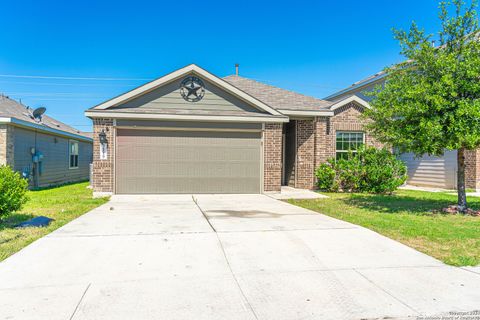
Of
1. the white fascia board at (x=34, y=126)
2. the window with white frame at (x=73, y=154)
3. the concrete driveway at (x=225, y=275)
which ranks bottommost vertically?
the concrete driveway at (x=225, y=275)

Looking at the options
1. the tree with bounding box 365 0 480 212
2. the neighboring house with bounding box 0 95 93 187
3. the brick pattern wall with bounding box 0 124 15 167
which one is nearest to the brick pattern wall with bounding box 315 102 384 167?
the tree with bounding box 365 0 480 212

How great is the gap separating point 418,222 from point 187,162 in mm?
7800

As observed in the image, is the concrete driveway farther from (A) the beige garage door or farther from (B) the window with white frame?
(B) the window with white frame

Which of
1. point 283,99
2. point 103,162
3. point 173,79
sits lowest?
point 103,162

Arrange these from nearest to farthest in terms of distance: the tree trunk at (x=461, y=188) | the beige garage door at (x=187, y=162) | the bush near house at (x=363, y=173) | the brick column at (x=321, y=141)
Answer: the tree trunk at (x=461, y=188)
the beige garage door at (x=187, y=162)
the bush near house at (x=363, y=173)
the brick column at (x=321, y=141)

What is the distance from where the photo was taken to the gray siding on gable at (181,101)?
1255cm

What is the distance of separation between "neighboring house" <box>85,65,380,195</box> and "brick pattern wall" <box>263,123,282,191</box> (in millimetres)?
38

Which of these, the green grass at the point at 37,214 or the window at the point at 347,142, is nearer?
the green grass at the point at 37,214

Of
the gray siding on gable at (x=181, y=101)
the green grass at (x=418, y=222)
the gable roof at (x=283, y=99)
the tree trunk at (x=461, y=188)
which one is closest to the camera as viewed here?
the green grass at (x=418, y=222)

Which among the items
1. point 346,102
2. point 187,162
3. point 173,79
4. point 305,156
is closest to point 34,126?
point 173,79

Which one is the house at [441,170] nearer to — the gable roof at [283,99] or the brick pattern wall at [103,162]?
the gable roof at [283,99]

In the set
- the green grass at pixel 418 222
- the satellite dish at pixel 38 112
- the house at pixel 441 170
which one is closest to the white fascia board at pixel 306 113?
the house at pixel 441 170

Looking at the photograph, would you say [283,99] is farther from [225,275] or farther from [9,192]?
[225,275]

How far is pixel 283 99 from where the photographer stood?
15.6 meters
